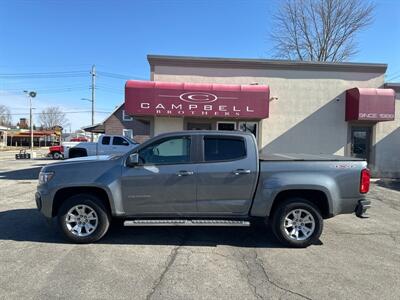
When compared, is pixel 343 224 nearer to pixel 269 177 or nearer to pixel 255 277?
pixel 269 177

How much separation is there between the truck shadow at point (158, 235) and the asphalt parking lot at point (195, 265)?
2 centimetres

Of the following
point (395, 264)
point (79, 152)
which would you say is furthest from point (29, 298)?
point (79, 152)

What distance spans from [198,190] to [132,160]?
118 centimetres

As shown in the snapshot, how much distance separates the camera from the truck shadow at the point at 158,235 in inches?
247

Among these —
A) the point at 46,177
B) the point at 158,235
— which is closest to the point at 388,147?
the point at 158,235

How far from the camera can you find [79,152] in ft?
64.1

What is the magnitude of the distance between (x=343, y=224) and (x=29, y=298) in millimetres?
6343

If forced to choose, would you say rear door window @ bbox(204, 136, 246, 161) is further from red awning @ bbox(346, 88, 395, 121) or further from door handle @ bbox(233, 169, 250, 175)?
red awning @ bbox(346, 88, 395, 121)

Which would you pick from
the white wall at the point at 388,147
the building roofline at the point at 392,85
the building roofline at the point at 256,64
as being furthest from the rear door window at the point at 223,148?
the building roofline at the point at 392,85

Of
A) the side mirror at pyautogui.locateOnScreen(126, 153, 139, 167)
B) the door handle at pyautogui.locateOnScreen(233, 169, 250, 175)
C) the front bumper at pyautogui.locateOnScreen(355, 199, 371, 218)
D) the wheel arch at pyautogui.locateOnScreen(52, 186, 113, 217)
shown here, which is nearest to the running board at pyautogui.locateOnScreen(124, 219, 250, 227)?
the wheel arch at pyautogui.locateOnScreen(52, 186, 113, 217)

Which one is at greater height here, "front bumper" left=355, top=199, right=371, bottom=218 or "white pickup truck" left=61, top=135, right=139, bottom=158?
"white pickup truck" left=61, top=135, right=139, bottom=158

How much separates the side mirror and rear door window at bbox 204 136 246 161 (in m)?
1.14

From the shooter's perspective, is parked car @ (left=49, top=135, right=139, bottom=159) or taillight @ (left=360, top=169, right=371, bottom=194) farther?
parked car @ (left=49, top=135, right=139, bottom=159)

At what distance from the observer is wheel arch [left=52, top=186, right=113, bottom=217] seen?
6.19 m
